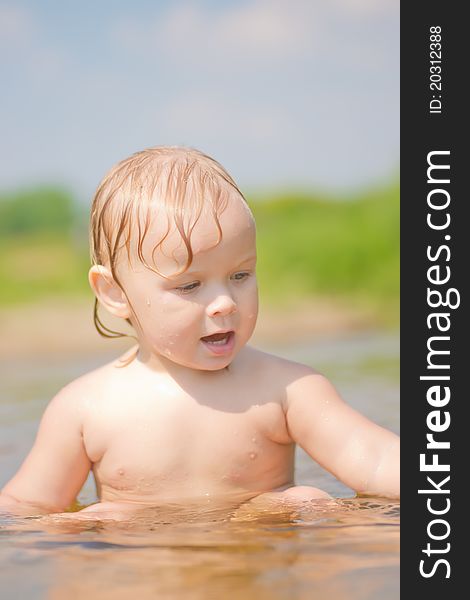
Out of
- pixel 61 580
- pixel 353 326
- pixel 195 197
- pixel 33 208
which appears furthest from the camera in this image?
pixel 33 208

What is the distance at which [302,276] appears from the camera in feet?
24.2

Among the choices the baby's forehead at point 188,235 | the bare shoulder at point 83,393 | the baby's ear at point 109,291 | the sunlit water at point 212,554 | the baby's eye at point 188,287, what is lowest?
the sunlit water at point 212,554

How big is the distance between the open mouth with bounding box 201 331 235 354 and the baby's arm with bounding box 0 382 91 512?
30 cm

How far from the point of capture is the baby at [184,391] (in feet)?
6.09

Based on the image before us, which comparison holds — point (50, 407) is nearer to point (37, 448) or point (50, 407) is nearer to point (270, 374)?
point (37, 448)

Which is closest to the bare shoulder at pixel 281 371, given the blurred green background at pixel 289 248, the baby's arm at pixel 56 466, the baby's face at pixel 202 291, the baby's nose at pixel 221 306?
the baby's face at pixel 202 291

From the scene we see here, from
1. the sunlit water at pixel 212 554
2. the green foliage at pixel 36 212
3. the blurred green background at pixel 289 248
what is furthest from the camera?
the green foliage at pixel 36 212

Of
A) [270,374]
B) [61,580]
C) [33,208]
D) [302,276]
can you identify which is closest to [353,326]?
[302,276]

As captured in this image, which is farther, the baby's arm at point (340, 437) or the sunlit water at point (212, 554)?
the baby's arm at point (340, 437)

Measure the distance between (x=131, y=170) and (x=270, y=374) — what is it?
493mm

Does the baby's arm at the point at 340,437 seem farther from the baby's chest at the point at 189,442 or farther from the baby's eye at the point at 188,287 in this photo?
the baby's eye at the point at 188,287

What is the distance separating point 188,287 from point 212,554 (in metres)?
0.56

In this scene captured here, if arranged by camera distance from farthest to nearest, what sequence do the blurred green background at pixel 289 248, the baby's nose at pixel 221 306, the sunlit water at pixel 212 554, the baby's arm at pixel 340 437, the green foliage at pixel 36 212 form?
1. the green foliage at pixel 36 212
2. the blurred green background at pixel 289 248
3. the baby's arm at pixel 340 437
4. the baby's nose at pixel 221 306
5. the sunlit water at pixel 212 554

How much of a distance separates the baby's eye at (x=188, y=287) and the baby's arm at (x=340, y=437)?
297 millimetres
